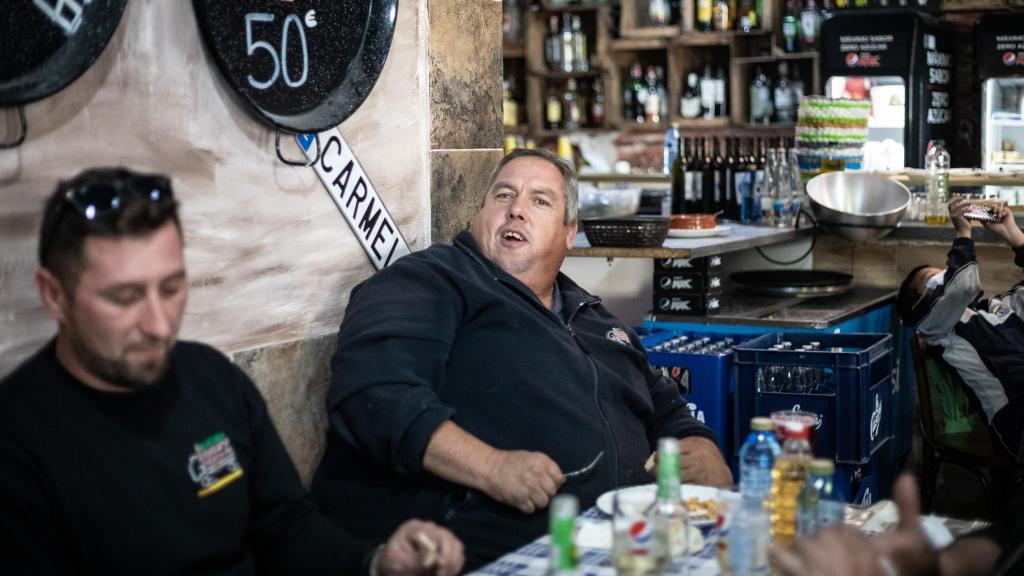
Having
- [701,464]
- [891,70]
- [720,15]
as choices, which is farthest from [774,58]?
[701,464]

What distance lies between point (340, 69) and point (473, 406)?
797 millimetres

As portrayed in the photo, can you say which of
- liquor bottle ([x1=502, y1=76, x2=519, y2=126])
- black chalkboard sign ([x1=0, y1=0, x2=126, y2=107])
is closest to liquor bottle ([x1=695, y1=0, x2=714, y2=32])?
liquor bottle ([x1=502, y1=76, x2=519, y2=126])

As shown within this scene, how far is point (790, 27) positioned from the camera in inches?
303

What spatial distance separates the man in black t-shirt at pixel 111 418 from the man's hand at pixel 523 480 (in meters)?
0.67

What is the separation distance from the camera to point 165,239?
167 cm

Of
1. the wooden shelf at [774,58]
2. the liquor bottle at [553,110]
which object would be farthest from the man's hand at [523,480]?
the liquor bottle at [553,110]

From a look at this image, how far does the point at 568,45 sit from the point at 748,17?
128 cm

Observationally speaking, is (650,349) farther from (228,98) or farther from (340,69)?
(228,98)

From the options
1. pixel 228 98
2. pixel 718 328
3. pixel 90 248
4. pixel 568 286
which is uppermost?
pixel 228 98

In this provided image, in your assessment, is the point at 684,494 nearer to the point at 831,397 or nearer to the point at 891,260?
the point at 831,397

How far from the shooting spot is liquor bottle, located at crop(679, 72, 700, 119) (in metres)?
8.23

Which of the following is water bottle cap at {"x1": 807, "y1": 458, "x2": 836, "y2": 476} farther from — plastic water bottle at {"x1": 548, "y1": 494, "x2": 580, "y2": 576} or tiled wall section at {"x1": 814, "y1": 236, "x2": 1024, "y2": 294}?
tiled wall section at {"x1": 814, "y1": 236, "x2": 1024, "y2": 294}

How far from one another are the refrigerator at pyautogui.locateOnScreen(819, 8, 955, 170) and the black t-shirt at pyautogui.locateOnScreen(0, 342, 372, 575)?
5617 mm

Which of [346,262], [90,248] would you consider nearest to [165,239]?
[90,248]
